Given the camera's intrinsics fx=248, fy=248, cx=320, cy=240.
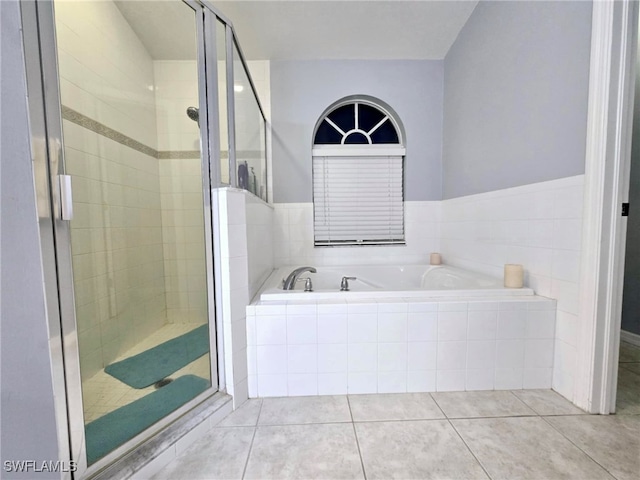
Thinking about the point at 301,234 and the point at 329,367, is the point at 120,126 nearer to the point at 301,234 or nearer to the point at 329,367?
the point at 301,234

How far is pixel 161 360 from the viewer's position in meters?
1.36

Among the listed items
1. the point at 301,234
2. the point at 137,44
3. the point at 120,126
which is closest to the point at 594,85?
the point at 301,234

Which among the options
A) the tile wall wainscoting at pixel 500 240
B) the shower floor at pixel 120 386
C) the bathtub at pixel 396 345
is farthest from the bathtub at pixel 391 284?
the shower floor at pixel 120 386

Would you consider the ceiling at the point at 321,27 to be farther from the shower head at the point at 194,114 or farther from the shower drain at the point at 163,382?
the shower drain at the point at 163,382

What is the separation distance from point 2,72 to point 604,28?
2131mm

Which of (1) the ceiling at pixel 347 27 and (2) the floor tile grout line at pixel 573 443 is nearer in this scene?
(2) the floor tile grout line at pixel 573 443

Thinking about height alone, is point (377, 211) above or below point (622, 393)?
above

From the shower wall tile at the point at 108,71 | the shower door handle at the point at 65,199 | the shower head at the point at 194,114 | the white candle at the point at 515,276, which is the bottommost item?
the white candle at the point at 515,276

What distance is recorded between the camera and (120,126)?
1591 millimetres

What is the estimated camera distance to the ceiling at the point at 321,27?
165 centimetres

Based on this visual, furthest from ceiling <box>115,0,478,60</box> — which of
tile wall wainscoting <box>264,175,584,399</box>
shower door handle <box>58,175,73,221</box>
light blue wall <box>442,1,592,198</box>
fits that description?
tile wall wainscoting <box>264,175,584,399</box>

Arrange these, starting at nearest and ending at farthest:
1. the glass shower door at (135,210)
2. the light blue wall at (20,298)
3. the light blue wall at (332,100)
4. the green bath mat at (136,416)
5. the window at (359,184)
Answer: the light blue wall at (20,298), the green bath mat at (136,416), the glass shower door at (135,210), the light blue wall at (332,100), the window at (359,184)

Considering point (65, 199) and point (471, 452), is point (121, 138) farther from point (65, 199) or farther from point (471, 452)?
point (471, 452)

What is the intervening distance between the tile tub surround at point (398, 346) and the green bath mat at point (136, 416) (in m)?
0.30
